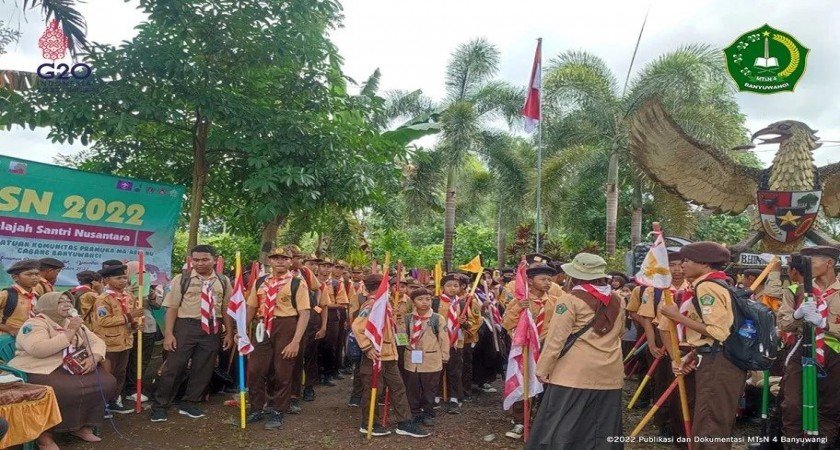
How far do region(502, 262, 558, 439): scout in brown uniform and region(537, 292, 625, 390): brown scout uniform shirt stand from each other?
1417 mm

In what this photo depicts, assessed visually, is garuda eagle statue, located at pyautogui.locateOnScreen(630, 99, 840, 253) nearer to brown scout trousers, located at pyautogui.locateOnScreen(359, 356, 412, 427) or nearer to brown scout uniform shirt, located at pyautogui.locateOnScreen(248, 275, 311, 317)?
brown scout trousers, located at pyautogui.locateOnScreen(359, 356, 412, 427)

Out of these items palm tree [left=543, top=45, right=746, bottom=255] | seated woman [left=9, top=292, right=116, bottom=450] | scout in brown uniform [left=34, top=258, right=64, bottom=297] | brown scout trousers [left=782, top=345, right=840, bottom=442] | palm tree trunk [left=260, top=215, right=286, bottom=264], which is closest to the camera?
brown scout trousers [left=782, top=345, right=840, bottom=442]

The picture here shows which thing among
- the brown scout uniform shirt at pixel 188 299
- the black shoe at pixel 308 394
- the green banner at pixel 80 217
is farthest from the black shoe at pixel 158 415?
the green banner at pixel 80 217

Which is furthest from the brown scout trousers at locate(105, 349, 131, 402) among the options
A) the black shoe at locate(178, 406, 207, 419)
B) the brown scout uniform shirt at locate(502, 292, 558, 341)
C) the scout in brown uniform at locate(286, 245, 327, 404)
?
the brown scout uniform shirt at locate(502, 292, 558, 341)

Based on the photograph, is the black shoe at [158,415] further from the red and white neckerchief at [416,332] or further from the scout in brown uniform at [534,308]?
the scout in brown uniform at [534,308]

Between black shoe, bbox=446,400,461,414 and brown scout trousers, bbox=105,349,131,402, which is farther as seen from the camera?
black shoe, bbox=446,400,461,414

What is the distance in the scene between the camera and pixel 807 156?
28.4 ft

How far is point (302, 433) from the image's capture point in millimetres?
5980

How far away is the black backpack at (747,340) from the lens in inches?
165

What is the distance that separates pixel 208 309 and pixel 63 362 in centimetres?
146

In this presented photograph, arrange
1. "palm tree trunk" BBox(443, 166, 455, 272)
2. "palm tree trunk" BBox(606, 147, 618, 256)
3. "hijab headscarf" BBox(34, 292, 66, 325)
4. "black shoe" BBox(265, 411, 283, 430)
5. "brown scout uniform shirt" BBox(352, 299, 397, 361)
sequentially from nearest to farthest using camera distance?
"hijab headscarf" BBox(34, 292, 66, 325)
"brown scout uniform shirt" BBox(352, 299, 397, 361)
"black shoe" BBox(265, 411, 283, 430)
"palm tree trunk" BBox(606, 147, 618, 256)
"palm tree trunk" BBox(443, 166, 455, 272)

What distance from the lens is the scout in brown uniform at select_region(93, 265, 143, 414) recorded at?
613cm

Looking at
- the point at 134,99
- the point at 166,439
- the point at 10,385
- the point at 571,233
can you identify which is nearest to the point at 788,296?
the point at 166,439

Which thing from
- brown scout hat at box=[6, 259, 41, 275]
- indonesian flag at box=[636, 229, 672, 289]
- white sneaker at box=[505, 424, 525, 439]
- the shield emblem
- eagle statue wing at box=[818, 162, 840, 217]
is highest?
eagle statue wing at box=[818, 162, 840, 217]
